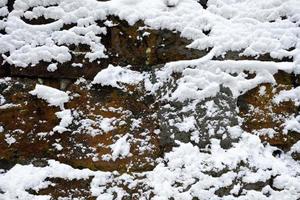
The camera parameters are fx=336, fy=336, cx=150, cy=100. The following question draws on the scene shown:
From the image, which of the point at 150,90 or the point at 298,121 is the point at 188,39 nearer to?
the point at 150,90

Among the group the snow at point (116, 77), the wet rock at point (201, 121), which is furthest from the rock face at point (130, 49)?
the wet rock at point (201, 121)

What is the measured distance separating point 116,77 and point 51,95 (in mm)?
180

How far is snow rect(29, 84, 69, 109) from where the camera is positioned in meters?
0.89

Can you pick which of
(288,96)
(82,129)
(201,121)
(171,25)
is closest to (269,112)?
(288,96)

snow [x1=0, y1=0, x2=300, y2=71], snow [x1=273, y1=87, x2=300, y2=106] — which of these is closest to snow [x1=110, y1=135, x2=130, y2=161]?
snow [x1=0, y1=0, x2=300, y2=71]

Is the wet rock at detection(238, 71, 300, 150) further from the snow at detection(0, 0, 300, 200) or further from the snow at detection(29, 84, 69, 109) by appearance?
the snow at detection(29, 84, 69, 109)

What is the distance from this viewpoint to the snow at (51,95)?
89 cm

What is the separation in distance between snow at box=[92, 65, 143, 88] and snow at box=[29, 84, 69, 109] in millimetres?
92

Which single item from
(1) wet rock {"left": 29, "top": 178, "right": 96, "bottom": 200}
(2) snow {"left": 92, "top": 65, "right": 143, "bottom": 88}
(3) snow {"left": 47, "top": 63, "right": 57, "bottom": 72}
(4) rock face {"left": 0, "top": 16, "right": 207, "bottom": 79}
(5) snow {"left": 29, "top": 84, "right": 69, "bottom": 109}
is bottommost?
(1) wet rock {"left": 29, "top": 178, "right": 96, "bottom": 200}

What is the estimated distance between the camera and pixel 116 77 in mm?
918

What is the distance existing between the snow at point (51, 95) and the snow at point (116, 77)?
0.09m

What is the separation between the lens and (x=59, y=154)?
87 centimetres

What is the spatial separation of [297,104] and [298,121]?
5 centimetres

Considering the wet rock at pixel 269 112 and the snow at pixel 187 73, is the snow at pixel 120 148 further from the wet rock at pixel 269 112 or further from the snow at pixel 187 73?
the wet rock at pixel 269 112
